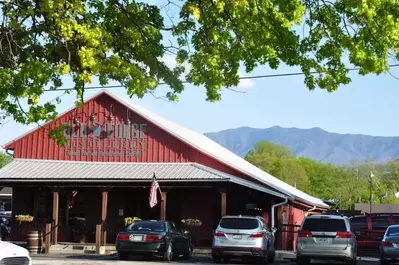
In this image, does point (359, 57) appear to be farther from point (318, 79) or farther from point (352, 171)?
point (352, 171)

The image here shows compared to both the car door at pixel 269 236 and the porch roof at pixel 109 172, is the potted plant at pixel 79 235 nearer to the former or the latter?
the porch roof at pixel 109 172

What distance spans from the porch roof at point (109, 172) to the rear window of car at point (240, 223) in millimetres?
5425

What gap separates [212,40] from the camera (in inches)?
496

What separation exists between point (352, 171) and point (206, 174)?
87.3 metres

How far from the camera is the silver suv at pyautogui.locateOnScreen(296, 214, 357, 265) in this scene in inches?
845

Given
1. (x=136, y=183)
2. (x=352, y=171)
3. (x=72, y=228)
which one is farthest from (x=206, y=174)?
(x=352, y=171)

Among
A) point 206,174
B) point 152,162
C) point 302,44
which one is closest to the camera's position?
point 302,44

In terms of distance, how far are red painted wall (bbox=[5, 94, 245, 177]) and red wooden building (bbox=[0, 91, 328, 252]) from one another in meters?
0.05

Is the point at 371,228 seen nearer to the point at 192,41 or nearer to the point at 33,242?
the point at 33,242

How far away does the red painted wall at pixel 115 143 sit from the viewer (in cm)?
3244

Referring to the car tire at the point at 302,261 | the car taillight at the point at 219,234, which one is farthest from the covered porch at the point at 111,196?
the car tire at the point at 302,261

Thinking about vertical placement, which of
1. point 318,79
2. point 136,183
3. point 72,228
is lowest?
point 72,228

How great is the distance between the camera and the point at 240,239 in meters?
22.3

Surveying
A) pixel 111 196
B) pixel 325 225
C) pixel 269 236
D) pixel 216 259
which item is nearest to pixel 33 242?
pixel 111 196
